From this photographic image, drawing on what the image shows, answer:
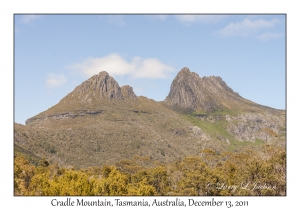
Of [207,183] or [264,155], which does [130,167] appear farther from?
[207,183]

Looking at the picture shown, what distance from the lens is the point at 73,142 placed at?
195 m

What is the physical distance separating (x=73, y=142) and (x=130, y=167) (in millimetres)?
118814

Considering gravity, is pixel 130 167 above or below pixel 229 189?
below

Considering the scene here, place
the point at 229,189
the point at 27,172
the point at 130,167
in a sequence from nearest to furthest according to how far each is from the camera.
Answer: the point at 229,189, the point at 27,172, the point at 130,167
